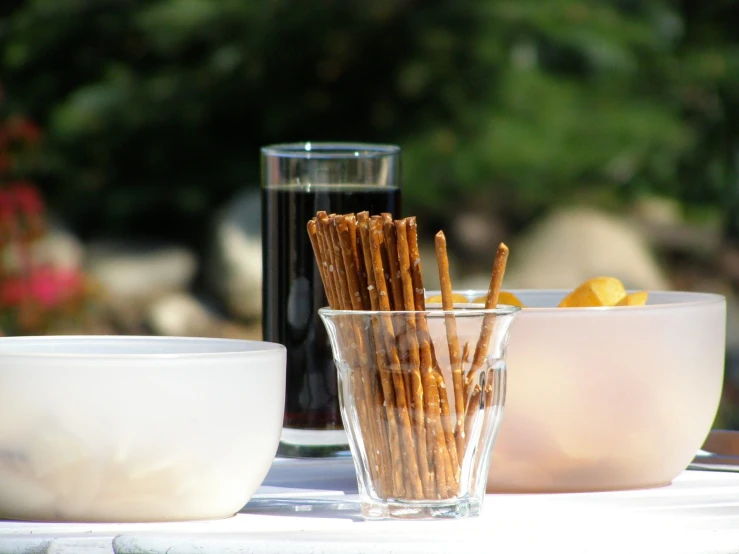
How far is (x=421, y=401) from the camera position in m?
0.75

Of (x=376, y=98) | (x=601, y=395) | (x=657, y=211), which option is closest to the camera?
(x=601, y=395)

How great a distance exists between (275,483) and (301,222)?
0.79 ft

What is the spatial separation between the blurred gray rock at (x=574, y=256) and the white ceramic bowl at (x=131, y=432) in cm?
445

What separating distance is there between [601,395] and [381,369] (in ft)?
0.66

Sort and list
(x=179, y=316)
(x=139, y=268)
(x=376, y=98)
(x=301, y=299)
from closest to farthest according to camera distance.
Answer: (x=301, y=299), (x=179, y=316), (x=139, y=268), (x=376, y=98)

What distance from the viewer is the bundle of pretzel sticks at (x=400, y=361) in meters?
0.75

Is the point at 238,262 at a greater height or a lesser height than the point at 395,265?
lesser

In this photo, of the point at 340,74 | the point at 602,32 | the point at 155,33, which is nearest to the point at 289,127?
the point at 340,74

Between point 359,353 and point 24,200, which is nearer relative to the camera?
point 359,353

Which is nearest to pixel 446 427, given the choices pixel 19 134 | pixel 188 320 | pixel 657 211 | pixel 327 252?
pixel 327 252

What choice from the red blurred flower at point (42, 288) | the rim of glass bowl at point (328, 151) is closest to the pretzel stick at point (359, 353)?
the rim of glass bowl at point (328, 151)

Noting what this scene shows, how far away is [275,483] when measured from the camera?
0.96 meters

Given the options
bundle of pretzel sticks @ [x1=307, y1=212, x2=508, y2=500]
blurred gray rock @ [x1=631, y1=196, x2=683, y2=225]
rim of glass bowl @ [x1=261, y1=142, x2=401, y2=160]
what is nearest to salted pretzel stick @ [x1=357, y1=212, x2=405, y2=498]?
bundle of pretzel sticks @ [x1=307, y1=212, x2=508, y2=500]

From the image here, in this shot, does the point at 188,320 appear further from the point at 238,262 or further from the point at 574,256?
the point at 574,256
